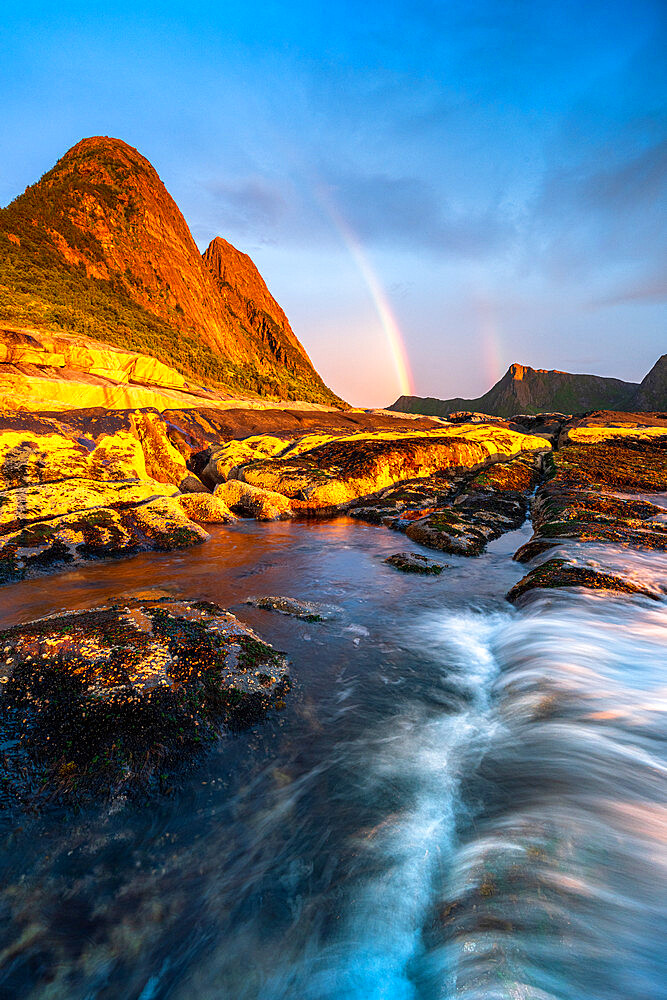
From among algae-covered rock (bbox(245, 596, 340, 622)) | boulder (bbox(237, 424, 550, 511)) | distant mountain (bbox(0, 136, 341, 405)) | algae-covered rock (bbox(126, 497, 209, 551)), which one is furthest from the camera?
distant mountain (bbox(0, 136, 341, 405))

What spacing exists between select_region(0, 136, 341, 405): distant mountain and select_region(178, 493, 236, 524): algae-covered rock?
35128mm

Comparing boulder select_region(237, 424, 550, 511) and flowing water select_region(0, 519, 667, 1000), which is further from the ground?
boulder select_region(237, 424, 550, 511)

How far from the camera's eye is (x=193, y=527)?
1205cm

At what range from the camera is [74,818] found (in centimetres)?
300

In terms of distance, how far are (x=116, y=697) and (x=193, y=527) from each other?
8676 mm

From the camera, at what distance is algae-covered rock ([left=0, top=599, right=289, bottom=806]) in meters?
3.26

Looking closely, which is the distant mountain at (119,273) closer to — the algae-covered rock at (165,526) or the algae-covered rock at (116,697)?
the algae-covered rock at (165,526)

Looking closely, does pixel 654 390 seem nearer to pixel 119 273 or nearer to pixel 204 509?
pixel 119 273

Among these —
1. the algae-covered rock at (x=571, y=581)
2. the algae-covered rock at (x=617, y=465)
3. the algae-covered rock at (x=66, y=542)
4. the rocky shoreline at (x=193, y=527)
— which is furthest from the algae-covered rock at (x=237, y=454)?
the algae-covered rock at (x=571, y=581)

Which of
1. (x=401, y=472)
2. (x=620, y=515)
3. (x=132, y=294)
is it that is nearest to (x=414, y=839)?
(x=620, y=515)

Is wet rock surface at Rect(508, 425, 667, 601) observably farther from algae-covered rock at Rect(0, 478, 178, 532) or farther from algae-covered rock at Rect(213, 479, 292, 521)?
algae-covered rock at Rect(0, 478, 178, 532)

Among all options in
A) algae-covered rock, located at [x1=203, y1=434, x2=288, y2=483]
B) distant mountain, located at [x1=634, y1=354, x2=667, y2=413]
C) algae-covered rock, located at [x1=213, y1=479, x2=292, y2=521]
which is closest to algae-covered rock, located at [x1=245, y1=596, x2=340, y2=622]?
algae-covered rock, located at [x1=213, y1=479, x2=292, y2=521]

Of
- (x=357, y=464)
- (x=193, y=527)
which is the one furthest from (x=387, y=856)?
(x=357, y=464)

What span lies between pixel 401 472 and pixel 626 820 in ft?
54.9
